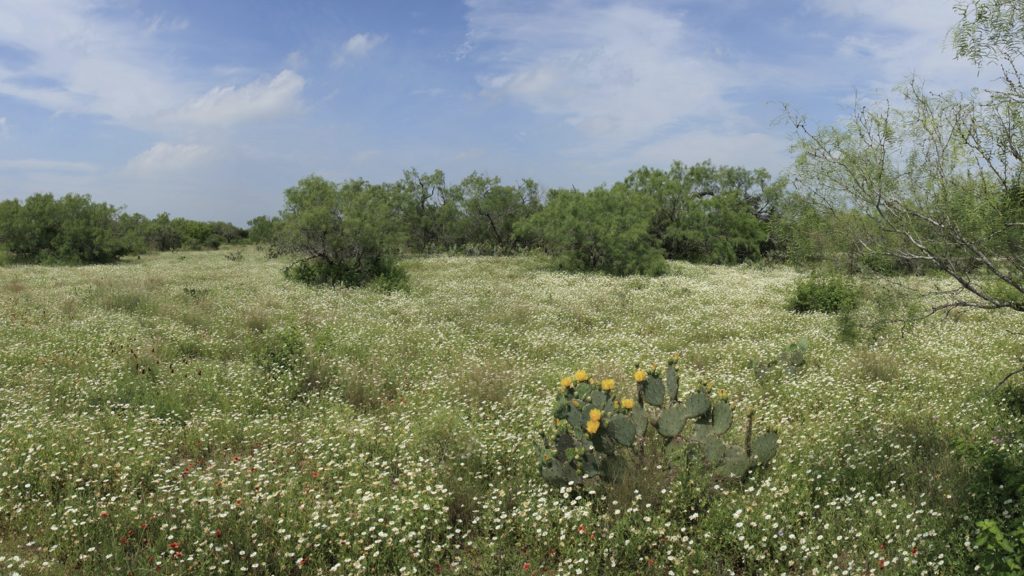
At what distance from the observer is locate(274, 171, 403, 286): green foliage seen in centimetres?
2259

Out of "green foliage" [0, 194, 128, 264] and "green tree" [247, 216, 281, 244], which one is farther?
"green tree" [247, 216, 281, 244]

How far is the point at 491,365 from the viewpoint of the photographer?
9.55 meters

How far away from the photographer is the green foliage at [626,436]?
17.1ft

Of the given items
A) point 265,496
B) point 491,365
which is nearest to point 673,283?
point 491,365

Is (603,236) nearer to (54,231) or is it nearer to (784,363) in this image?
(784,363)

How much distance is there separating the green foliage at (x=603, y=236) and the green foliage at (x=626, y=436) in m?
21.5

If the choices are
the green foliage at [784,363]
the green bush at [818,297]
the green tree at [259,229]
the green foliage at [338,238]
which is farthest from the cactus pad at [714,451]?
the green tree at [259,229]

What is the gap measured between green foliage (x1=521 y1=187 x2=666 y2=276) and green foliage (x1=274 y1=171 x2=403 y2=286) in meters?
9.03

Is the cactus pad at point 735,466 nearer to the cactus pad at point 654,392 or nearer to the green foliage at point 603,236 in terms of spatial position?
the cactus pad at point 654,392

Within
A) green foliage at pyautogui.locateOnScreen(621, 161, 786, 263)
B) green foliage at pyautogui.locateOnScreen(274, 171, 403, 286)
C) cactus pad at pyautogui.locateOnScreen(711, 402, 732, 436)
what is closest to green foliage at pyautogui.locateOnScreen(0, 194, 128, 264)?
green foliage at pyautogui.locateOnScreen(274, 171, 403, 286)

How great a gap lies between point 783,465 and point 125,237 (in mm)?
40641

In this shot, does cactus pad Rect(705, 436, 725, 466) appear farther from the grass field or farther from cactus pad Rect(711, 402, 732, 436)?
the grass field

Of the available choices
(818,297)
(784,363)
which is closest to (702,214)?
(818,297)

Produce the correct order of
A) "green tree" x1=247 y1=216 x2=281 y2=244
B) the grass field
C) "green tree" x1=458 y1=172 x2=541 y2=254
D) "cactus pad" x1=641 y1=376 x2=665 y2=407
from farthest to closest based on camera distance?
"green tree" x1=247 y1=216 x2=281 y2=244 → "green tree" x1=458 y1=172 x2=541 y2=254 → "cactus pad" x1=641 y1=376 x2=665 y2=407 → the grass field
